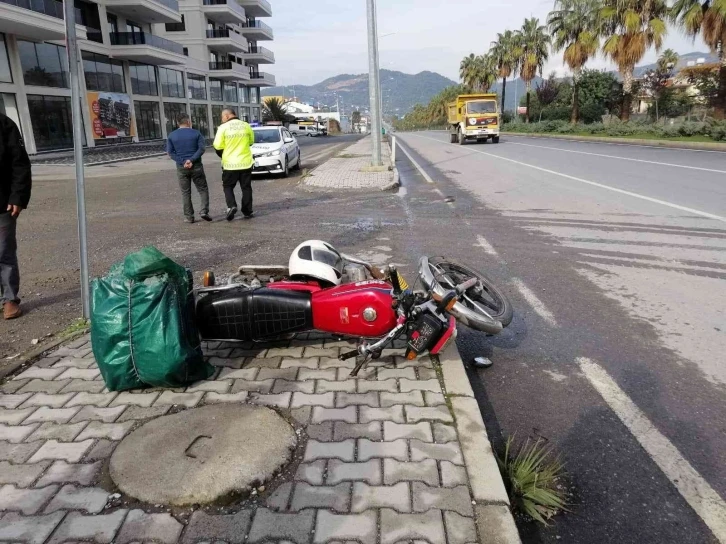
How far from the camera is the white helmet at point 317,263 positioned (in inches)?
156

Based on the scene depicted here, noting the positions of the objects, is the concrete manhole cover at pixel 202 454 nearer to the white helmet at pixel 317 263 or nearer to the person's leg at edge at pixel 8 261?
the white helmet at pixel 317 263

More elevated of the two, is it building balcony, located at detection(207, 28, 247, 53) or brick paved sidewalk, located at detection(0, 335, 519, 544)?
building balcony, located at detection(207, 28, 247, 53)

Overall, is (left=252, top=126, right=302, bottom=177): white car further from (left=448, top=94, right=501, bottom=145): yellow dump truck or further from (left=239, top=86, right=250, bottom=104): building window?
(left=239, top=86, right=250, bottom=104): building window

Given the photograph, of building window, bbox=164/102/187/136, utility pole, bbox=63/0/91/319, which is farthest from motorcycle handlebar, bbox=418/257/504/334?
building window, bbox=164/102/187/136

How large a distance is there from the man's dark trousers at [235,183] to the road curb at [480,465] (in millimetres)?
6775

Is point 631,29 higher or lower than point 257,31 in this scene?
lower

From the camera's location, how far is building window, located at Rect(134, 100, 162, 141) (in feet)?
125

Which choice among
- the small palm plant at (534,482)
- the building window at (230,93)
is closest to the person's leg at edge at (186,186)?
the small palm plant at (534,482)

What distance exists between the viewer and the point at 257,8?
63.6m

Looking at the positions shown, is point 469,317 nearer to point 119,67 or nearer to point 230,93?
point 119,67

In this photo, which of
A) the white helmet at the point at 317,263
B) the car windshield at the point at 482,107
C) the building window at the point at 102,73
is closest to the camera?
the white helmet at the point at 317,263

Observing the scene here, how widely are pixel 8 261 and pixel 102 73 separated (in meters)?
34.3

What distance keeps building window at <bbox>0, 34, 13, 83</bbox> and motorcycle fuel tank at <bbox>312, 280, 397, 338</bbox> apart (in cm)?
2887

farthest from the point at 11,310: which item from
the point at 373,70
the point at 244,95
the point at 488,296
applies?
the point at 244,95
